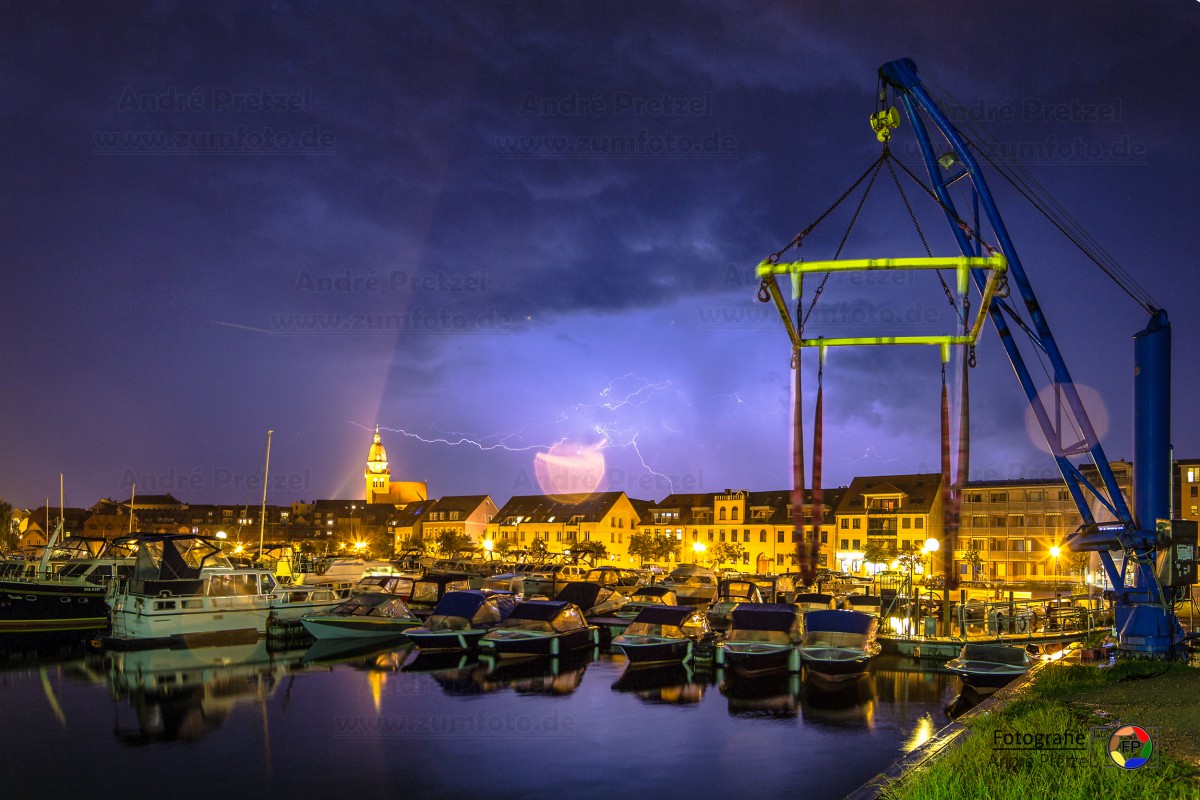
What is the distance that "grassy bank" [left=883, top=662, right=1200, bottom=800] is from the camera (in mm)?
12492

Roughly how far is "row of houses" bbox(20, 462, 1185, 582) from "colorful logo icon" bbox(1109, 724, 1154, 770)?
51.5 meters

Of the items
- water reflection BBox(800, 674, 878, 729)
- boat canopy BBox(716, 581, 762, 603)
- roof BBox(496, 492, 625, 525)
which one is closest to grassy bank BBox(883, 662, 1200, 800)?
water reflection BBox(800, 674, 878, 729)

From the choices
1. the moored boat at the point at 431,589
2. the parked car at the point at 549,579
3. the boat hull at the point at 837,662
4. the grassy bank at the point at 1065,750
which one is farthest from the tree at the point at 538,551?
the grassy bank at the point at 1065,750

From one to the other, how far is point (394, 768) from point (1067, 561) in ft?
266

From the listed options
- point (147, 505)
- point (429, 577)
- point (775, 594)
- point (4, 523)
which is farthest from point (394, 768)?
point (147, 505)

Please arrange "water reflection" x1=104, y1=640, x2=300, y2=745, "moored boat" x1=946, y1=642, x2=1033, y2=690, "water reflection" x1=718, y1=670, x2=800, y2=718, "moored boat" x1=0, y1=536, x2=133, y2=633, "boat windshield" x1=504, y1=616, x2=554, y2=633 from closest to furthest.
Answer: "water reflection" x1=104, y1=640, x2=300, y2=745
"water reflection" x1=718, y1=670, x2=800, y2=718
"moored boat" x1=946, y1=642, x2=1033, y2=690
"boat windshield" x1=504, y1=616, x2=554, y2=633
"moored boat" x1=0, y1=536, x2=133, y2=633

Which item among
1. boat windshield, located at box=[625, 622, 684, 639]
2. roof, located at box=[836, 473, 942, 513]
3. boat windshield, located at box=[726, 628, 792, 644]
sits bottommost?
boat windshield, located at box=[625, 622, 684, 639]

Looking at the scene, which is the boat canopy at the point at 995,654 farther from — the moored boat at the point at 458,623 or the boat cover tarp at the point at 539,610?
the moored boat at the point at 458,623

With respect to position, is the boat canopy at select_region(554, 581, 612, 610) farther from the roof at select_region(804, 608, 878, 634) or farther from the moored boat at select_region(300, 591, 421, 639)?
the roof at select_region(804, 608, 878, 634)

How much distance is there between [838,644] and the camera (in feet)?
107

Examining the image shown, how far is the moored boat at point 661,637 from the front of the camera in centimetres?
3609

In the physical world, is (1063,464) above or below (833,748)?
above

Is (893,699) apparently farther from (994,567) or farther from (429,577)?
(994,567)

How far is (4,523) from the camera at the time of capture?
101438 mm
